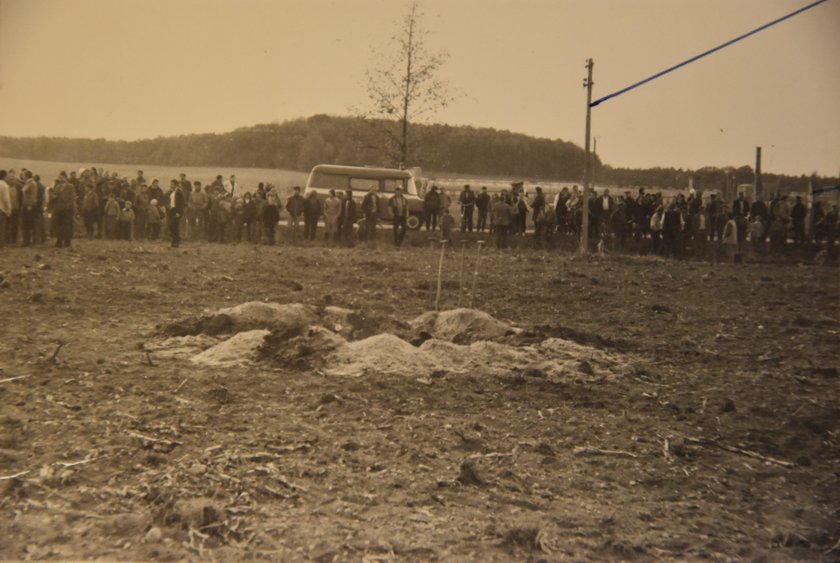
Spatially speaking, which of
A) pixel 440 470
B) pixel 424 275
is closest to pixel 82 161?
pixel 424 275

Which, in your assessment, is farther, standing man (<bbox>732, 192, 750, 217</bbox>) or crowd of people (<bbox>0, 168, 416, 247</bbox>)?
standing man (<bbox>732, 192, 750, 217</bbox>)

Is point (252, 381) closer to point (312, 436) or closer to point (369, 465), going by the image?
point (312, 436)

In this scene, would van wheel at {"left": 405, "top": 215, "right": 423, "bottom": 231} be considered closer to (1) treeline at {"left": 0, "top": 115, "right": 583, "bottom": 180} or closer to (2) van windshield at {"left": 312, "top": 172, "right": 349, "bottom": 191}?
(2) van windshield at {"left": 312, "top": 172, "right": 349, "bottom": 191}

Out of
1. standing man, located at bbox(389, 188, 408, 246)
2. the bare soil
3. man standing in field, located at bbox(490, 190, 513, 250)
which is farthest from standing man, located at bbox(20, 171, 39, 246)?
man standing in field, located at bbox(490, 190, 513, 250)

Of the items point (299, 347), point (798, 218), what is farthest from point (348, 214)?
point (299, 347)

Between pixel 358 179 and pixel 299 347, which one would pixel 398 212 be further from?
pixel 299 347
